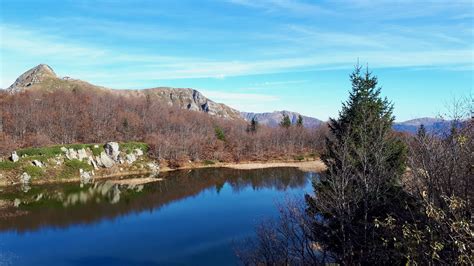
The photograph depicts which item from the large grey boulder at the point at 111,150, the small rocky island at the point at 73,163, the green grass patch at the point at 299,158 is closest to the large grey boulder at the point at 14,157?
the small rocky island at the point at 73,163

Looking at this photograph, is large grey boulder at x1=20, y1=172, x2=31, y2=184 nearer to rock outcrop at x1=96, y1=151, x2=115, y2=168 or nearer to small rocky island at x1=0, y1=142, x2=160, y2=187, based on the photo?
small rocky island at x1=0, y1=142, x2=160, y2=187

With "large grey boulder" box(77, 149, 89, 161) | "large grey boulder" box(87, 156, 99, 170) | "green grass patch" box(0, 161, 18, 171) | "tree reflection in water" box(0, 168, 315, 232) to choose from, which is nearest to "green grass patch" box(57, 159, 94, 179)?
"large grey boulder" box(87, 156, 99, 170)

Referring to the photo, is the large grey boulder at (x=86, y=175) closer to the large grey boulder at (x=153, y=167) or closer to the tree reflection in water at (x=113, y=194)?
the tree reflection in water at (x=113, y=194)

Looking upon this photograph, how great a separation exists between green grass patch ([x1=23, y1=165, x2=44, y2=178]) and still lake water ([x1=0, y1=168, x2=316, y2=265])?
5647 millimetres

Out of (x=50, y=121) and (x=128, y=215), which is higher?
(x=50, y=121)

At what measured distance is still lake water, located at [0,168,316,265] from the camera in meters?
30.7

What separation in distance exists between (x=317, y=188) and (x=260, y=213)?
23532 mm

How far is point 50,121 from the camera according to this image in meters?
91.4

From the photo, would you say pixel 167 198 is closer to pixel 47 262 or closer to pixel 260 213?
pixel 260 213

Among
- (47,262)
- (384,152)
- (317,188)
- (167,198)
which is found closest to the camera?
(384,152)

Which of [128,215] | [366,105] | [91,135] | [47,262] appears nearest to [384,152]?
[366,105]

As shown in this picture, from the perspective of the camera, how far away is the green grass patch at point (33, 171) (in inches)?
2537

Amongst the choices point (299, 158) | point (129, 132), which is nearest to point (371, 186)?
point (299, 158)

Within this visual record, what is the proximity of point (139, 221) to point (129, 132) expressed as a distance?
63946 mm
